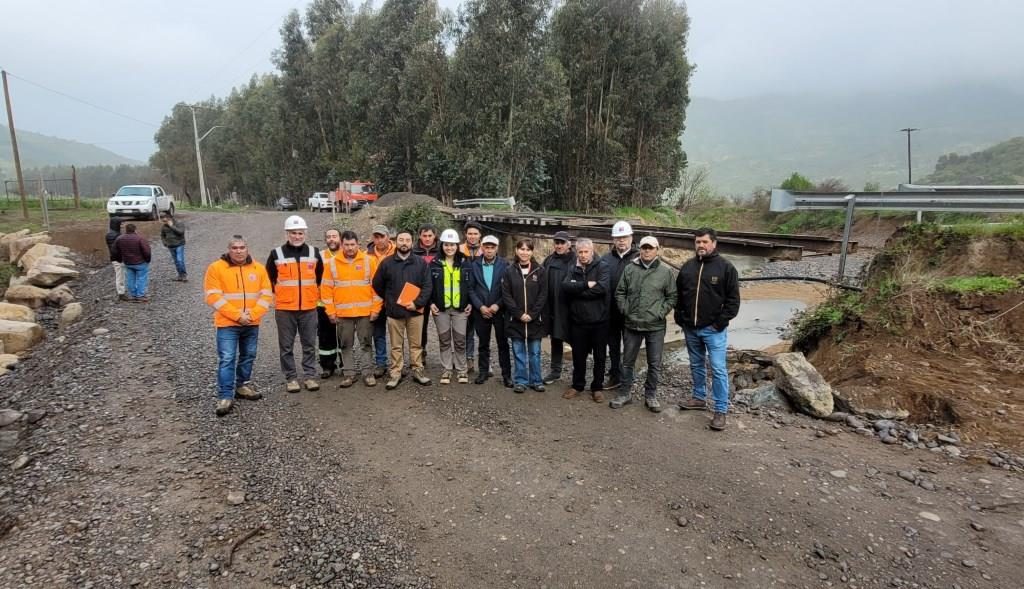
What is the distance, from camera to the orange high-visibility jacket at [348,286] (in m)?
6.16

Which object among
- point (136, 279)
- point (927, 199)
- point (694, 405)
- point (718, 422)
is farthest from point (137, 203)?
point (927, 199)

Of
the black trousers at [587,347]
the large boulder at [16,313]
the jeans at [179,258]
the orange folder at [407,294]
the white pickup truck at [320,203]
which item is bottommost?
the black trousers at [587,347]

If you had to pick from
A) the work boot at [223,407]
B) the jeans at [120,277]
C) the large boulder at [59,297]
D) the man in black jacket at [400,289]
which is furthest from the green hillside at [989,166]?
the large boulder at [59,297]

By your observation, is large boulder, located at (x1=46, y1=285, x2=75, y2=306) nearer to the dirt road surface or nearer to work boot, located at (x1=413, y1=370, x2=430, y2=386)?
the dirt road surface

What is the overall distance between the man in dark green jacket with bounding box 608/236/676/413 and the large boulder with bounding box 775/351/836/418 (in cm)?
148

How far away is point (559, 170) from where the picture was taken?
99.5ft

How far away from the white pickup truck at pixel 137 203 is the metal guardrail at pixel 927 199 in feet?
72.6

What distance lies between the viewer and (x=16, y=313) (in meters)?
10.2

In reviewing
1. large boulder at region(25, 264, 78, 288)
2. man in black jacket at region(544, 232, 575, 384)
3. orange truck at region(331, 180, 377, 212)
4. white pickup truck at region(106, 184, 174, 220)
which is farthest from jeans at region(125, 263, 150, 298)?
orange truck at region(331, 180, 377, 212)

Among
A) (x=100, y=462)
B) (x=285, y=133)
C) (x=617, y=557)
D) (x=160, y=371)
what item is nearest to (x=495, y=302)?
(x=617, y=557)

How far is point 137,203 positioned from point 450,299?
1973cm

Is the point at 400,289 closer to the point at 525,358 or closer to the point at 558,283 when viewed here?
the point at 525,358

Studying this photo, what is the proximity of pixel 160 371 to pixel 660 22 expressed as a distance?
3031cm

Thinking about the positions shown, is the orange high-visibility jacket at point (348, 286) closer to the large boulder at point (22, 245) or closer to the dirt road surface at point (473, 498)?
the dirt road surface at point (473, 498)
